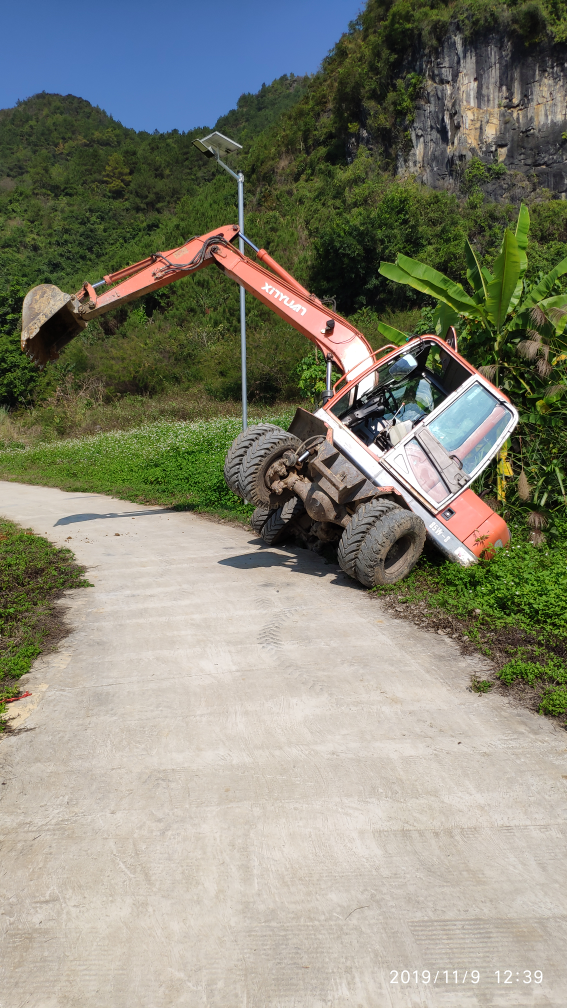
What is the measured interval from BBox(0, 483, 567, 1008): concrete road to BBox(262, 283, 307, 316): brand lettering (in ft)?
16.3

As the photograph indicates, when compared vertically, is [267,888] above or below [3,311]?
below

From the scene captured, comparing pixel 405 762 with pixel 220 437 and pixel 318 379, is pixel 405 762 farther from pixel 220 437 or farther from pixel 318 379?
pixel 318 379

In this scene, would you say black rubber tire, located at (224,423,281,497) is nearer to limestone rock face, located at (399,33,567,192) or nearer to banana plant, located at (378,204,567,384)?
banana plant, located at (378,204,567,384)

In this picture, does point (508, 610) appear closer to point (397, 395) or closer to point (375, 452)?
point (375, 452)

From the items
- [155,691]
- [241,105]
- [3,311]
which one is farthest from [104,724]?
[241,105]

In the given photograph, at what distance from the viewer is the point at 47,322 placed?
924 cm

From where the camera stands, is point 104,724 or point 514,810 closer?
point 514,810

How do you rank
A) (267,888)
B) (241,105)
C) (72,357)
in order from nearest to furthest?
(267,888) → (72,357) → (241,105)

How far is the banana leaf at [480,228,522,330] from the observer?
30.0 feet

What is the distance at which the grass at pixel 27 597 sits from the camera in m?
5.59

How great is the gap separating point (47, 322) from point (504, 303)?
20.8 ft

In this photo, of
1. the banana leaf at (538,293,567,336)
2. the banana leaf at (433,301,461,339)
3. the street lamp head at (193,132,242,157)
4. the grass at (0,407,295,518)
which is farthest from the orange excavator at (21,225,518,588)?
the street lamp head at (193,132,242,157)

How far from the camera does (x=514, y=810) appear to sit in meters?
3.80

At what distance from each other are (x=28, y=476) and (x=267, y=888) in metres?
16.7
